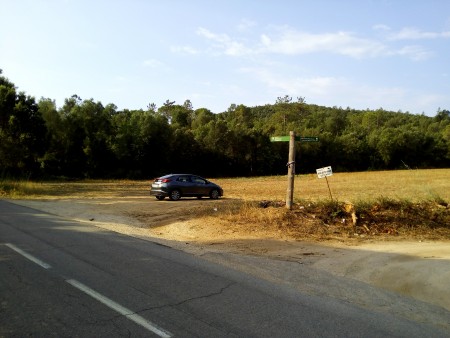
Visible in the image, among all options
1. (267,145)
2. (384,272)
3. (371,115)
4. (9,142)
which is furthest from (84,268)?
(371,115)

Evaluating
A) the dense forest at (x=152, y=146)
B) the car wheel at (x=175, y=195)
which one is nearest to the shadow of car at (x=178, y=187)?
the car wheel at (x=175, y=195)

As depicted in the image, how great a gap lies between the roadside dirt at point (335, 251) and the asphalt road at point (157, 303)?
1.69 metres

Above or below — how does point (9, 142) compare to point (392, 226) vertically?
above

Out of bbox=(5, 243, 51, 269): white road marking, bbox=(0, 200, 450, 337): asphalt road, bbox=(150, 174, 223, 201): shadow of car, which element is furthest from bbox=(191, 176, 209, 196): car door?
bbox=(0, 200, 450, 337): asphalt road

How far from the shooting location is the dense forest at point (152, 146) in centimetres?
4297

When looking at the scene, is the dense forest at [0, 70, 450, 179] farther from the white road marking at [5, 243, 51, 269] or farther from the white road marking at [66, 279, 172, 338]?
the white road marking at [66, 279, 172, 338]

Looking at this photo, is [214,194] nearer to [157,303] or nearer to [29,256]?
[29,256]

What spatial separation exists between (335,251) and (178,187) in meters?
15.3

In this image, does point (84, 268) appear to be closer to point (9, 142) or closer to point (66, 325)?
point (66, 325)

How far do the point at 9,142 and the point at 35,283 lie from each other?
3932cm

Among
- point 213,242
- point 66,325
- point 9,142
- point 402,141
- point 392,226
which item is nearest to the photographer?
point 66,325

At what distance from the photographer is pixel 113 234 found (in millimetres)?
11336

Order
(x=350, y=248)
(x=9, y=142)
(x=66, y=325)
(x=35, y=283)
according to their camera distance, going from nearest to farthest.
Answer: (x=66, y=325) → (x=35, y=283) → (x=350, y=248) → (x=9, y=142)

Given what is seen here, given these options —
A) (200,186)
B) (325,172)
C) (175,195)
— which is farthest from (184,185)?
(325,172)
